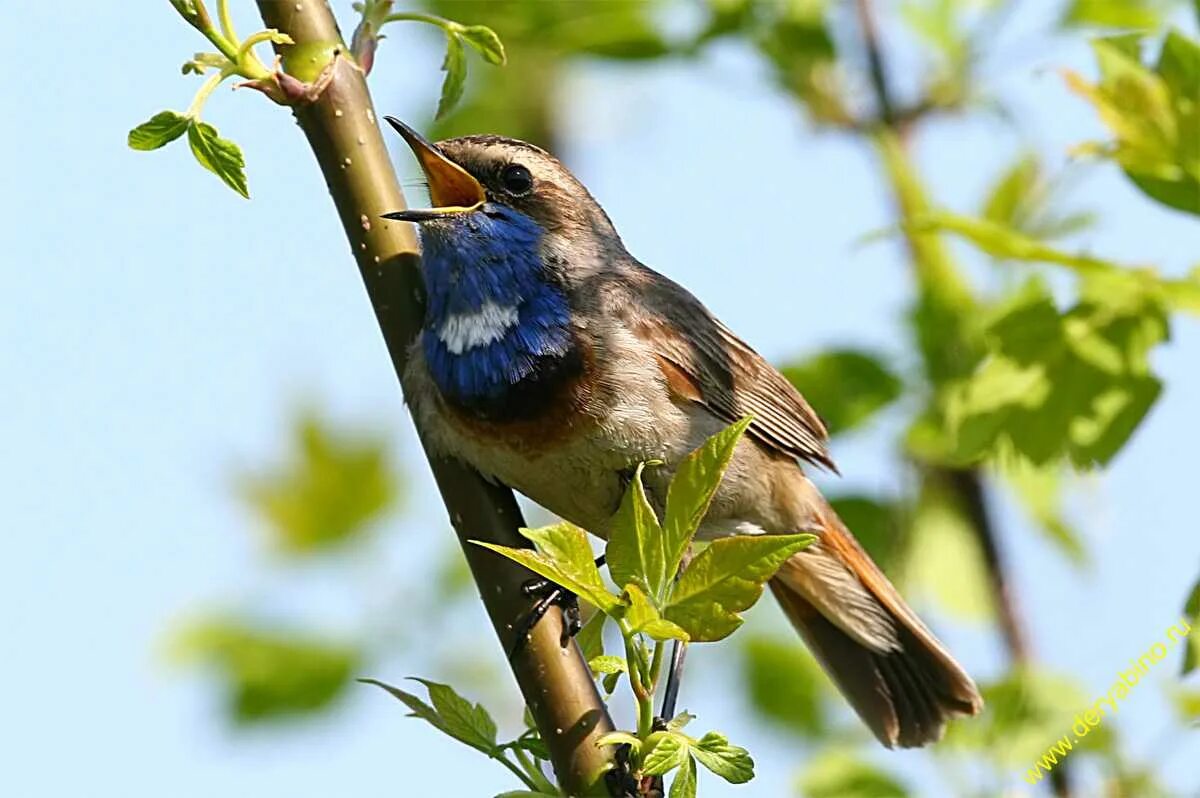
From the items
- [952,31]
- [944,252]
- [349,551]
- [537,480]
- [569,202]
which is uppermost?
[952,31]

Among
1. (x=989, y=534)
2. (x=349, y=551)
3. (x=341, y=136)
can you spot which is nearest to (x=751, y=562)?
(x=341, y=136)

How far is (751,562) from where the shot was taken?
2.65 meters

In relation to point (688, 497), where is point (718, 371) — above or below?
above

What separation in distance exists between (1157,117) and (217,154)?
210cm

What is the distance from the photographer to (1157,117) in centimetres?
381

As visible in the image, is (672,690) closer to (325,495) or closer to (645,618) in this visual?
(645,618)

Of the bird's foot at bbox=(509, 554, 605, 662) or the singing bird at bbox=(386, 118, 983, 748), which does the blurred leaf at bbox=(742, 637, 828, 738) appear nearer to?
the singing bird at bbox=(386, 118, 983, 748)

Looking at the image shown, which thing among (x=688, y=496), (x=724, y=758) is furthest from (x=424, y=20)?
(x=724, y=758)

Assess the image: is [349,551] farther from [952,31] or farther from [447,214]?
[952,31]

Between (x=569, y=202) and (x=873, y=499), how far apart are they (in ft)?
4.52

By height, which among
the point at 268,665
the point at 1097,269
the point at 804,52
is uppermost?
the point at 804,52

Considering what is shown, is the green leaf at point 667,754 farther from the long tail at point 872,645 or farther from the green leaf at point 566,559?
the long tail at point 872,645

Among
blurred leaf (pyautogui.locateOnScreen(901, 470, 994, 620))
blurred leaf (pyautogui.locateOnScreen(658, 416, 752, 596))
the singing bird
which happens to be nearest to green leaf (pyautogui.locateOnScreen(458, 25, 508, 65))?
the singing bird

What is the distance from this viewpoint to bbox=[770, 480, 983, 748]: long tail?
513cm
